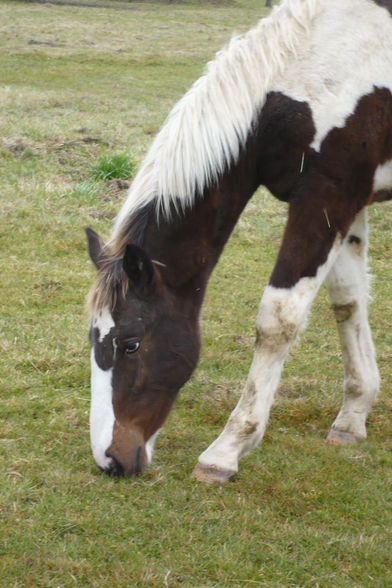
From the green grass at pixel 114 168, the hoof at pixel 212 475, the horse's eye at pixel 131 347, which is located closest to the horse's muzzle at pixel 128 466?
the hoof at pixel 212 475

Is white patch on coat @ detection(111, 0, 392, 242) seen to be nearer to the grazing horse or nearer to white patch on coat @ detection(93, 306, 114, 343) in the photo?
the grazing horse

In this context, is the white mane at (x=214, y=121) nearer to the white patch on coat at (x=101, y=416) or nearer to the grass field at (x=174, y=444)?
the white patch on coat at (x=101, y=416)

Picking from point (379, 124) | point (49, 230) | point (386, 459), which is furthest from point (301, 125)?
point (49, 230)

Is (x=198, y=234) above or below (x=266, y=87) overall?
below

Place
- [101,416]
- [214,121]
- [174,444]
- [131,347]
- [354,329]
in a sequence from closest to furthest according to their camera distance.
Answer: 1. [101,416]
2. [131,347]
3. [214,121]
4. [174,444]
5. [354,329]

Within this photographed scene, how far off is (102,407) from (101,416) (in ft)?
0.12

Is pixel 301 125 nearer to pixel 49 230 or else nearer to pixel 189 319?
pixel 189 319

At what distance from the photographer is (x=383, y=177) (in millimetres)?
4141

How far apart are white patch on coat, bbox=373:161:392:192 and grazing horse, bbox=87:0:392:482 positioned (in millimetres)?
14

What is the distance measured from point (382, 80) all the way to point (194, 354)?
1474mm

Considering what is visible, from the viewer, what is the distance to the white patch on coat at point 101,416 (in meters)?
3.68

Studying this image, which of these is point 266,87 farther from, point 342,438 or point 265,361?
point 342,438

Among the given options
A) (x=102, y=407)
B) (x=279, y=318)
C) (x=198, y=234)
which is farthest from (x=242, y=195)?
(x=102, y=407)

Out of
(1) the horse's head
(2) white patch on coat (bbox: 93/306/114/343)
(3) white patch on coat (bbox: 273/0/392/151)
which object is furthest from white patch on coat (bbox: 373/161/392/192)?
(2) white patch on coat (bbox: 93/306/114/343)
